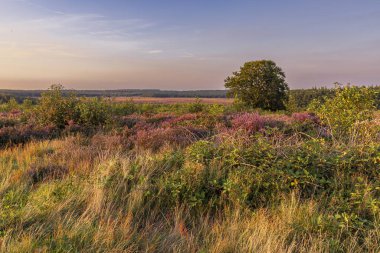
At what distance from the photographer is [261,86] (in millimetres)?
36906

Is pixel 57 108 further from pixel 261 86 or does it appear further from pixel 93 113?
pixel 261 86

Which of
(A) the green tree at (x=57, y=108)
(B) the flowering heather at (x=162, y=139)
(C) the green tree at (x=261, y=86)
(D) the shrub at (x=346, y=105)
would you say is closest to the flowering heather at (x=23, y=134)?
(A) the green tree at (x=57, y=108)

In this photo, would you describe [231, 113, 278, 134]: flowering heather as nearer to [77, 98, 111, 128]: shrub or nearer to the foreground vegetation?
the foreground vegetation

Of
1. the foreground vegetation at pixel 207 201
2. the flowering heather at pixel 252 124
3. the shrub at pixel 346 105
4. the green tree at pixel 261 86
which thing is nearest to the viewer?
the foreground vegetation at pixel 207 201

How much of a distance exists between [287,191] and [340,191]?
73 cm

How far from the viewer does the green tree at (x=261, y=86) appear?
36.8 meters

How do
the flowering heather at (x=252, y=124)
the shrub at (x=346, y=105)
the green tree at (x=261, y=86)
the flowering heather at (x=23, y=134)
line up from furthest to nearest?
the green tree at (x=261, y=86) < the flowering heather at (x=252, y=124) < the flowering heather at (x=23, y=134) < the shrub at (x=346, y=105)

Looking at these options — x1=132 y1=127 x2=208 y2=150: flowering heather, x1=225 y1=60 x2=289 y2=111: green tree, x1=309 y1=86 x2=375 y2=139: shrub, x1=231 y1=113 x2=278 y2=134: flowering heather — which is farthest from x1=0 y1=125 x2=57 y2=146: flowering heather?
x1=225 y1=60 x2=289 y2=111: green tree

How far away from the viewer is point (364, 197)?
4148 mm

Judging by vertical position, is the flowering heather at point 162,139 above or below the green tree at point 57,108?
below

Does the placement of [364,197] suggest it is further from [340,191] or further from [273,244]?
[273,244]

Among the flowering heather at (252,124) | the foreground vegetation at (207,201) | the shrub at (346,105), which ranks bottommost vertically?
the foreground vegetation at (207,201)

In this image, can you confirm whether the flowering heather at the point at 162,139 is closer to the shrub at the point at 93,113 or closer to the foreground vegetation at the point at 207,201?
the foreground vegetation at the point at 207,201

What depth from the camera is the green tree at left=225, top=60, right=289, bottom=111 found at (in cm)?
3678
